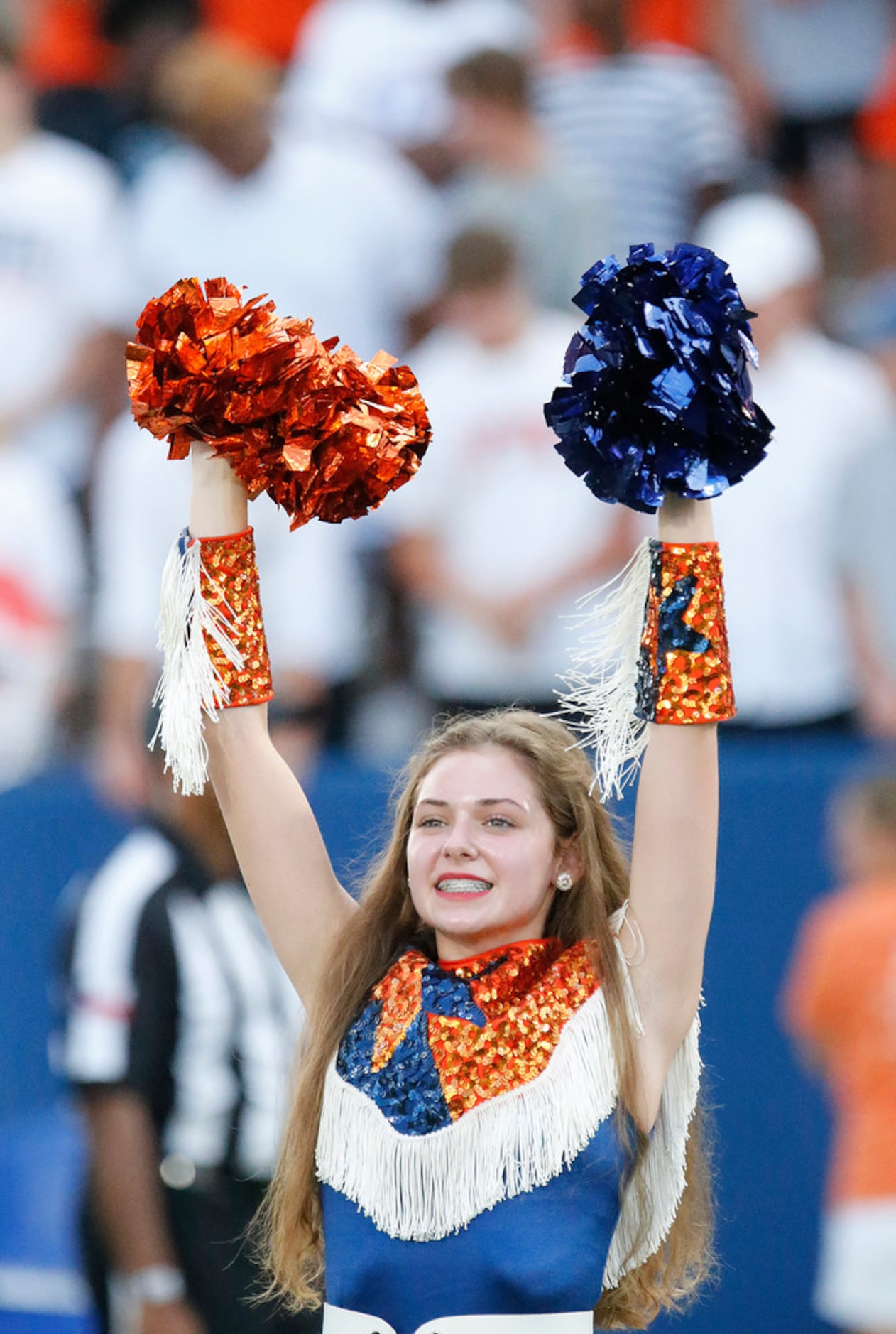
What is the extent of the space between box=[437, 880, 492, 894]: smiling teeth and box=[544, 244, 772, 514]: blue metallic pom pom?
0.45 meters

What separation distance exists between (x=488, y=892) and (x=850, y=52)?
4.41 meters

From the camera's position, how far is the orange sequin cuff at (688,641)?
2.13 meters

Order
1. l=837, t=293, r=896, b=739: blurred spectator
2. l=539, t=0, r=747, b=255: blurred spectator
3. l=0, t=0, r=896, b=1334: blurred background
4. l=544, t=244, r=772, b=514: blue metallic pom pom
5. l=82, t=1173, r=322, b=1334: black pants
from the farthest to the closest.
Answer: l=539, t=0, r=747, b=255: blurred spectator, l=837, t=293, r=896, b=739: blurred spectator, l=0, t=0, r=896, b=1334: blurred background, l=82, t=1173, r=322, b=1334: black pants, l=544, t=244, r=772, b=514: blue metallic pom pom

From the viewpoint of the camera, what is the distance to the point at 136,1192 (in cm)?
358

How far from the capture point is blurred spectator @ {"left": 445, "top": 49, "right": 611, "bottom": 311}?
5199 millimetres

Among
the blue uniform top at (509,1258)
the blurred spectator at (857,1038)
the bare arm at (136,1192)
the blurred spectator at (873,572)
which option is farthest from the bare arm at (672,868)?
the blurred spectator at (873,572)

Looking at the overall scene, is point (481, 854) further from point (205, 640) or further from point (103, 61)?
point (103, 61)

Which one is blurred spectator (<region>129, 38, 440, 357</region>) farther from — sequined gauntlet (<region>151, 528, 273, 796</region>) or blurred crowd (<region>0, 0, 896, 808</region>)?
sequined gauntlet (<region>151, 528, 273, 796</region>)

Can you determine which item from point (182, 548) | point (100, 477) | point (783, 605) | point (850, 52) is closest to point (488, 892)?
point (182, 548)

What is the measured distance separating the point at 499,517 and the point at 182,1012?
1810 mm

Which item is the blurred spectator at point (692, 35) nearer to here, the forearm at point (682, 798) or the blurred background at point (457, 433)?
the blurred background at point (457, 433)

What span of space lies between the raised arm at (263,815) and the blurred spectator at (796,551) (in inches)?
104

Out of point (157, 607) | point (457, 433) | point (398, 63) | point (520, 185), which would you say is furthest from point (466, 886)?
point (398, 63)

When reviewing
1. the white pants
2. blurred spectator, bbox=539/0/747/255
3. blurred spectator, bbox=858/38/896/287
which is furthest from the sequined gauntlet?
blurred spectator, bbox=858/38/896/287
